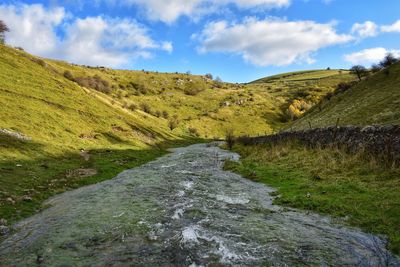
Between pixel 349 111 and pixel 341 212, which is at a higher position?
pixel 349 111

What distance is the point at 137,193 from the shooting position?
2753cm

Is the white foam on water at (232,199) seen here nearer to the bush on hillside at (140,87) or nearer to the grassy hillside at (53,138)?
the grassy hillside at (53,138)

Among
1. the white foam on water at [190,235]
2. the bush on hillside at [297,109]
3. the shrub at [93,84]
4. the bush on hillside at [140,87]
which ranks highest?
the bush on hillside at [140,87]

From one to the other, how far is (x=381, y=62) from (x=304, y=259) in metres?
80.7

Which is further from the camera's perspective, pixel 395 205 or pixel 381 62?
pixel 381 62

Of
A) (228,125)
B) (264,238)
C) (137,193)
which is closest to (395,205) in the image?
(264,238)

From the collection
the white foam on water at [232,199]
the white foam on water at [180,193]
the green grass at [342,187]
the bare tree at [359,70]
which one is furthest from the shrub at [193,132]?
the white foam on water at [232,199]

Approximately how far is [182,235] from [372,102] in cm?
4782

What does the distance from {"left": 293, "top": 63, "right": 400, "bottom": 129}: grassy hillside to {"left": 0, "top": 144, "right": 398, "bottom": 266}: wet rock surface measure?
83.3 feet

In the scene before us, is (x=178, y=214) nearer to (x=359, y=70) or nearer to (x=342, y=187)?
(x=342, y=187)

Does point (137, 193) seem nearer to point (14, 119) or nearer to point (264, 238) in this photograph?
point (264, 238)

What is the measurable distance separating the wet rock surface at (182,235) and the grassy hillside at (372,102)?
83.3 feet

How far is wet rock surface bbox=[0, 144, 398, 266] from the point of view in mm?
13969

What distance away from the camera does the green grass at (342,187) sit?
17844 millimetres
